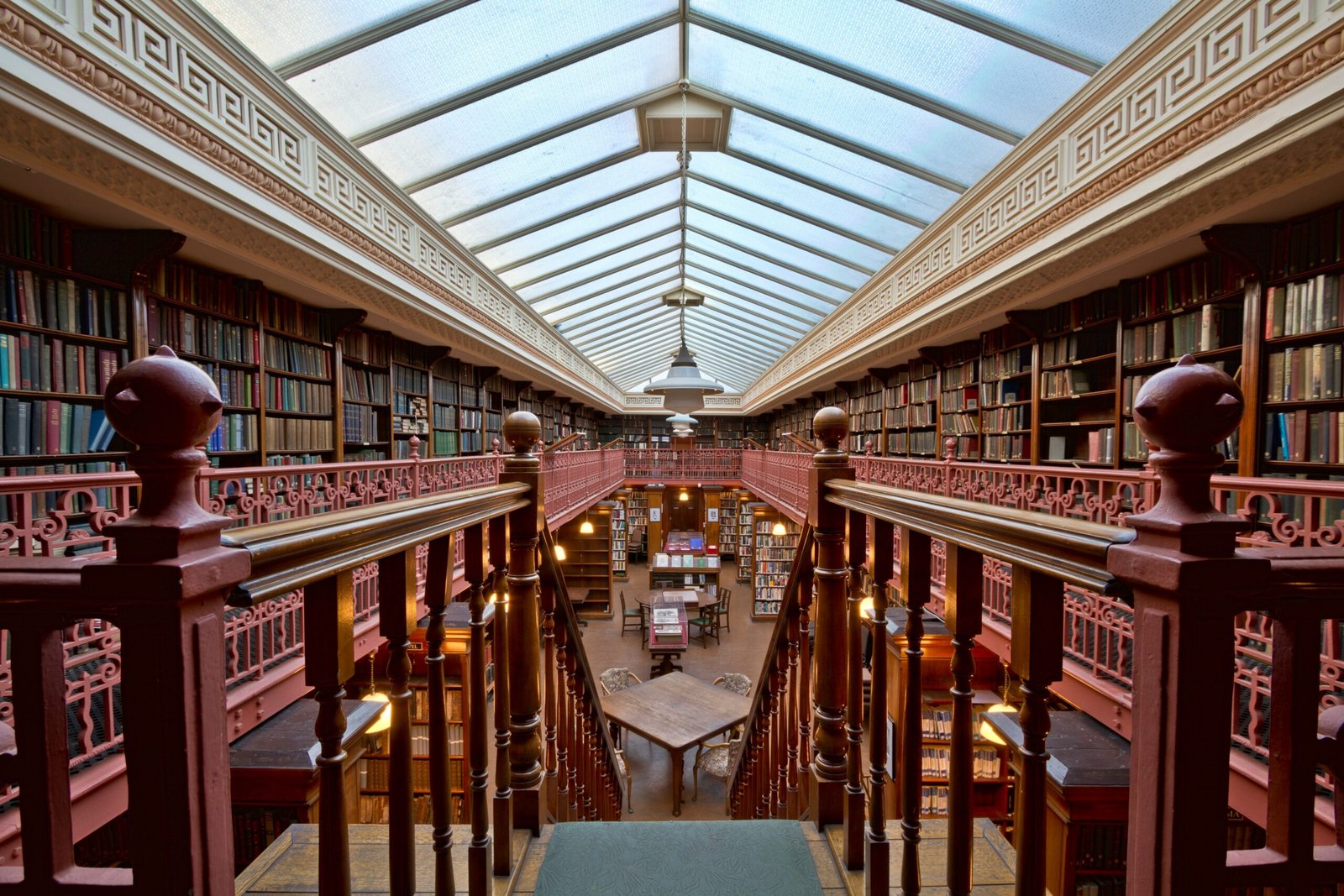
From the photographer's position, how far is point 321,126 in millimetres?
3426

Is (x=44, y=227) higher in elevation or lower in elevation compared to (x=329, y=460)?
higher

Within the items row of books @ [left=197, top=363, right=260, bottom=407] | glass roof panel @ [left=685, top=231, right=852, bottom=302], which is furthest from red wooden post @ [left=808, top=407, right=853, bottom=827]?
glass roof panel @ [left=685, top=231, right=852, bottom=302]

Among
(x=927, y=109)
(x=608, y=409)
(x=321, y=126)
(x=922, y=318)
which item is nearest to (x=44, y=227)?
(x=321, y=126)

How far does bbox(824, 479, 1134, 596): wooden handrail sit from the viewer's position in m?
0.57

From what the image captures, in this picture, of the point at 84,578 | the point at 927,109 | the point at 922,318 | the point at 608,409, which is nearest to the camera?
the point at 84,578

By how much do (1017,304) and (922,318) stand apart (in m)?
0.75

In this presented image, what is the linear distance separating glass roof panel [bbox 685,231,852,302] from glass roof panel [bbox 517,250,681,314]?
0.57m

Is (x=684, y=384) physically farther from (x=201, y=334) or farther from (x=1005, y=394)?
(x=201, y=334)

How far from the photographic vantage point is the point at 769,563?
10.5m

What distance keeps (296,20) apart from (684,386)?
3.51 metres

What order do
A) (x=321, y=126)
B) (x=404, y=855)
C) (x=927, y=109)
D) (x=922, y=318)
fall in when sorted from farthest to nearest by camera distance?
(x=922, y=318) → (x=927, y=109) → (x=321, y=126) → (x=404, y=855)

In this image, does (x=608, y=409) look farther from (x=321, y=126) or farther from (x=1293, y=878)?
(x=1293, y=878)

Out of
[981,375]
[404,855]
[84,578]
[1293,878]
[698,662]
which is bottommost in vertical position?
[698,662]

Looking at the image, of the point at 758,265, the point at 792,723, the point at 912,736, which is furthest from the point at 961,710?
the point at 758,265
